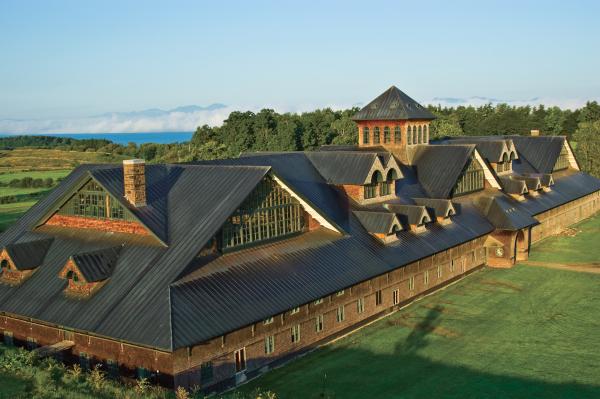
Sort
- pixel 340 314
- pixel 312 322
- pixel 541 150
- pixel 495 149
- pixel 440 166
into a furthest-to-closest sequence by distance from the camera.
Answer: pixel 541 150, pixel 495 149, pixel 440 166, pixel 340 314, pixel 312 322

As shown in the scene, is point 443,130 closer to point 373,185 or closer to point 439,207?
point 439,207

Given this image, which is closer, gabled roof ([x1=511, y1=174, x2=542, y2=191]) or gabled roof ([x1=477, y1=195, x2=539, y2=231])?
gabled roof ([x1=477, y1=195, x2=539, y2=231])

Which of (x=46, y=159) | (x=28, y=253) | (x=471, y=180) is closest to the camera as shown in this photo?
(x=28, y=253)

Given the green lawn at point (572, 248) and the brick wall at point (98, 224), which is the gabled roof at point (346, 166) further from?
the green lawn at point (572, 248)

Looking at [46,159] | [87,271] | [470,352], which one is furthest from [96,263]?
[46,159]

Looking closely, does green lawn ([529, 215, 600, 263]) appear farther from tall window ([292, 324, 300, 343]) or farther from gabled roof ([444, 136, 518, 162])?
tall window ([292, 324, 300, 343])

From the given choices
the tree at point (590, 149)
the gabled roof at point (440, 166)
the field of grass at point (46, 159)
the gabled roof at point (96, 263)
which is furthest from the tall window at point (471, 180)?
the field of grass at point (46, 159)

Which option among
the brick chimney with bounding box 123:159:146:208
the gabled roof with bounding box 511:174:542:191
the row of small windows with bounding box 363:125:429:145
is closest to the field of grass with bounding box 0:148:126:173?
the row of small windows with bounding box 363:125:429:145
